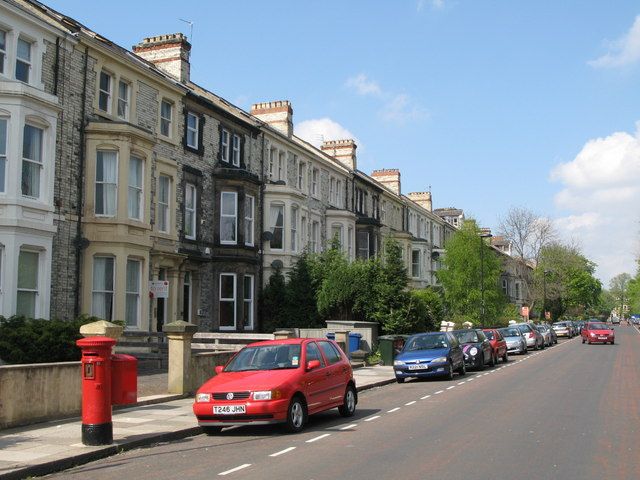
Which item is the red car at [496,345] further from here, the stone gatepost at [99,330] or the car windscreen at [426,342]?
the stone gatepost at [99,330]

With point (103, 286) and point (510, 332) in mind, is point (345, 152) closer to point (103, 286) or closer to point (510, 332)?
point (510, 332)

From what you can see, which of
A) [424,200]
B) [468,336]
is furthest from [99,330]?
[424,200]

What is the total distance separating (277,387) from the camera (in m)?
11.5

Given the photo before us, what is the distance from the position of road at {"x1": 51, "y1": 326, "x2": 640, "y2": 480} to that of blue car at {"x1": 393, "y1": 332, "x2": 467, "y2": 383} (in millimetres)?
4091

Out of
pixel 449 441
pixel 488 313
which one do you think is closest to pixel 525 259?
pixel 488 313

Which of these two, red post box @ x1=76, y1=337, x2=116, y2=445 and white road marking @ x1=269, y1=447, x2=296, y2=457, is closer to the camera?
white road marking @ x1=269, y1=447, x2=296, y2=457

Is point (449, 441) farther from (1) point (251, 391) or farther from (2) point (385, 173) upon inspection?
(2) point (385, 173)

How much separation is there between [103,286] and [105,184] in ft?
10.5

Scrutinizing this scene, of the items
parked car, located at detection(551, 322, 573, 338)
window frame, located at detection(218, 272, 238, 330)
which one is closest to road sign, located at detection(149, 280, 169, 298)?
window frame, located at detection(218, 272, 238, 330)

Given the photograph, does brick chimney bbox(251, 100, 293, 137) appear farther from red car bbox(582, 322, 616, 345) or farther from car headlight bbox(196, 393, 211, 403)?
car headlight bbox(196, 393, 211, 403)

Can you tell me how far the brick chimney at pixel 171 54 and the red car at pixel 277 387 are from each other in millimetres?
19922

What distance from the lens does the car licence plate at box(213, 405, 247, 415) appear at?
11516 millimetres

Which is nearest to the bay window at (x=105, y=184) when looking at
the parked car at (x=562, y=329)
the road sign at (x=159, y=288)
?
the road sign at (x=159, y=288)

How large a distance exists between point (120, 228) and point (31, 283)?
3456 mm
